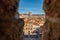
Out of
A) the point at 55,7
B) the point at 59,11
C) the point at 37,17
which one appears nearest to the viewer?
the point at 59,11

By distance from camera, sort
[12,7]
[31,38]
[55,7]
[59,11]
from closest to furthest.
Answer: [59,11] < [55,7] < [12,7] < [31,38]

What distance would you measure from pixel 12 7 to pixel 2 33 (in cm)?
40

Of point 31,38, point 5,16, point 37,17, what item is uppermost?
point 5,16

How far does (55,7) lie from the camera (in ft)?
5.65

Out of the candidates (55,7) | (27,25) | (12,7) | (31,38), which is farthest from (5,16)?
(27,25)

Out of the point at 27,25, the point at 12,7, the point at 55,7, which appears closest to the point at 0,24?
the point at 12,7

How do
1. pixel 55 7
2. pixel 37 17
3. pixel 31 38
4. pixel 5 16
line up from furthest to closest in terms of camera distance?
pixel 37 17 → pixel 31 38 → pixel 5 16 → pixel 55 7

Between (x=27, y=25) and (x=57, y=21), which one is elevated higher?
(x=57, y=21)

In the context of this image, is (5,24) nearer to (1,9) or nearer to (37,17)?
(1,9)

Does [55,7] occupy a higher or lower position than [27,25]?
higher

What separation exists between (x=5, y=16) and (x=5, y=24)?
9 centimetres

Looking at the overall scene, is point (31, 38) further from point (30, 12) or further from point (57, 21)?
point (57, 21)

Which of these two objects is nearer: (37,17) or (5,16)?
(5,16)

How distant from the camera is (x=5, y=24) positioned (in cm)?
186
